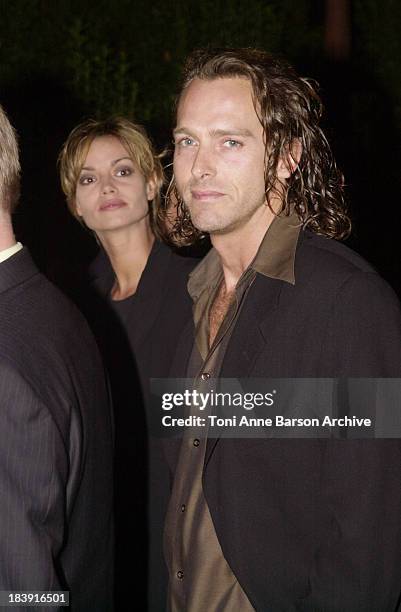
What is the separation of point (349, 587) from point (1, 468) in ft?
2.64

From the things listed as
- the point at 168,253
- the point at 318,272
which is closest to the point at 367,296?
the point at 318,272

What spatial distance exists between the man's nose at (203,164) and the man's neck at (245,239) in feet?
0.53

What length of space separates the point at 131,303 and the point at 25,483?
1937 millimetres

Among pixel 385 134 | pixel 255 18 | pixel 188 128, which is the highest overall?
pixel 255 18

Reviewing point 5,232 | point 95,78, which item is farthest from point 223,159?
point 95,78

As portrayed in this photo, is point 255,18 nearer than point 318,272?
No

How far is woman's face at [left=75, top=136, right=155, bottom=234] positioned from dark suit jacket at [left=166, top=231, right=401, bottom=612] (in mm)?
1620

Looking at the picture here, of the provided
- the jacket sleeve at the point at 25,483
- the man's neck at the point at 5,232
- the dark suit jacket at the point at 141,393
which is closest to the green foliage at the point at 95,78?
the dark suit jacket at the point at 141,393

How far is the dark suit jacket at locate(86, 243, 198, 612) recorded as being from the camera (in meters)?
2.99

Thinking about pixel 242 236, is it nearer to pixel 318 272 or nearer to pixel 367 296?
pixel 318 272

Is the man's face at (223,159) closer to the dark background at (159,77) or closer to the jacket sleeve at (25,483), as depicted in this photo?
the jacket sleeve at (25,483)

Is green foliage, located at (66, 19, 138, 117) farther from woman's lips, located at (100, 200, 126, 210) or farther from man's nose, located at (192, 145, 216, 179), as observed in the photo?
man's nose, located at (192, 145, 216, 179)

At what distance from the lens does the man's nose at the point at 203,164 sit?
7.07 feet

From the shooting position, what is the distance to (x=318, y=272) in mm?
1938
